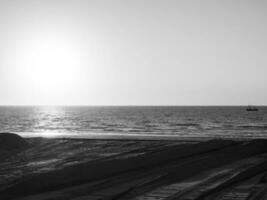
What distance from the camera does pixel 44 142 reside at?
2488 cm

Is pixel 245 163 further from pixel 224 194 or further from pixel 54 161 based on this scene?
pixel 54 161

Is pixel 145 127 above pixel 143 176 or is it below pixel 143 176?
below

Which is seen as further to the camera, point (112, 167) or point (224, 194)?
point (112, 167)

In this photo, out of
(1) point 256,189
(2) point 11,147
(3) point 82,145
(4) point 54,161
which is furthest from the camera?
(3) point 82,145

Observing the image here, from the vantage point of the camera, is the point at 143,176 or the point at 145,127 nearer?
the point at 143,176

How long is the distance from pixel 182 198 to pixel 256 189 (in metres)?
2.45

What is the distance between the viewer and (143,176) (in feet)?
41.2

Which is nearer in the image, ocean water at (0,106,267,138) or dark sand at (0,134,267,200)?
dark sand at (0,134,267,200)

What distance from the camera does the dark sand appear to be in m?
9.94

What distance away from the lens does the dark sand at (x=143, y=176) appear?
9938 millimetres

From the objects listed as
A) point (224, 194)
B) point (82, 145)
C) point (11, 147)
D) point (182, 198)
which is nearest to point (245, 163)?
point (224, 194)

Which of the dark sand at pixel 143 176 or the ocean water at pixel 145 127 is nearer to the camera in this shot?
the dark sand at pixel 143 176

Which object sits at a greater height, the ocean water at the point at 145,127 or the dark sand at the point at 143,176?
the dark sand at the point at 143,176

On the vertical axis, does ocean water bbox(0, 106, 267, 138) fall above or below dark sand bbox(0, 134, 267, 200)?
below
